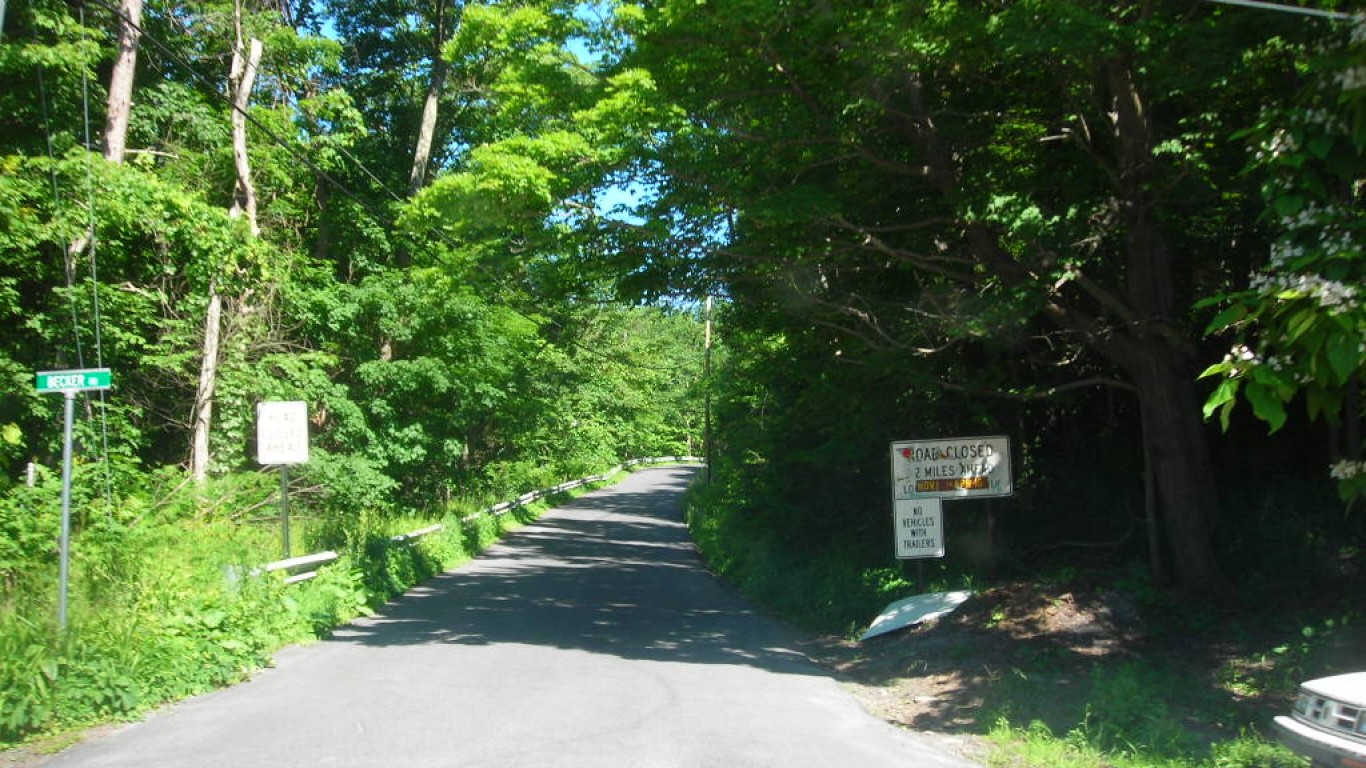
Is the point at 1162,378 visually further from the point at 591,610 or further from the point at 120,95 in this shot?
the point at 120,95

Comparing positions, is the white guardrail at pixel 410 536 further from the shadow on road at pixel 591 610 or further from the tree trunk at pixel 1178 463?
the tree trunk at pixel 1178 463

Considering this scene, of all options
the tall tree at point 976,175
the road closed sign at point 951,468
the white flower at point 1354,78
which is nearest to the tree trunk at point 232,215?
the tall tree at point 976,175

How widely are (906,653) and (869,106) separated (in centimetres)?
600

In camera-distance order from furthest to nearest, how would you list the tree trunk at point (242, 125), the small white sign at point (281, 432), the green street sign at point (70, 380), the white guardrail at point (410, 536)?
the tree trunk at point (242, 125), the small white sign at point (281, 432), the white guardrail at point (410, 536), the green street sign at point (70, 380)

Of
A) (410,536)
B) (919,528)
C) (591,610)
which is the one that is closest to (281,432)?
(591,610)

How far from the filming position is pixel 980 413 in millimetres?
14445

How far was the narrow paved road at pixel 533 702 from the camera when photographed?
686 cm

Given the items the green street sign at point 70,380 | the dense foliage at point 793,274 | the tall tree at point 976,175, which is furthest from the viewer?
the tall tree at point 976,175

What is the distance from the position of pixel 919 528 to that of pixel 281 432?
8471 millimetres

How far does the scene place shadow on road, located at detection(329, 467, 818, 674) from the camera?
1195cm

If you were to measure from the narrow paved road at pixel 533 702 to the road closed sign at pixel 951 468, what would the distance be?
99.9 inches

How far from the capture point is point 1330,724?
18.0ft

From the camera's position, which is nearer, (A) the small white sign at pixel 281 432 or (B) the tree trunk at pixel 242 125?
(A) the small white sign at pixel 281 432

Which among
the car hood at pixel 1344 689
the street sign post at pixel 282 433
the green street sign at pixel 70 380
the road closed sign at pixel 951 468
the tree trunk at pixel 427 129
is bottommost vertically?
the car hood at pixel 1344 689
